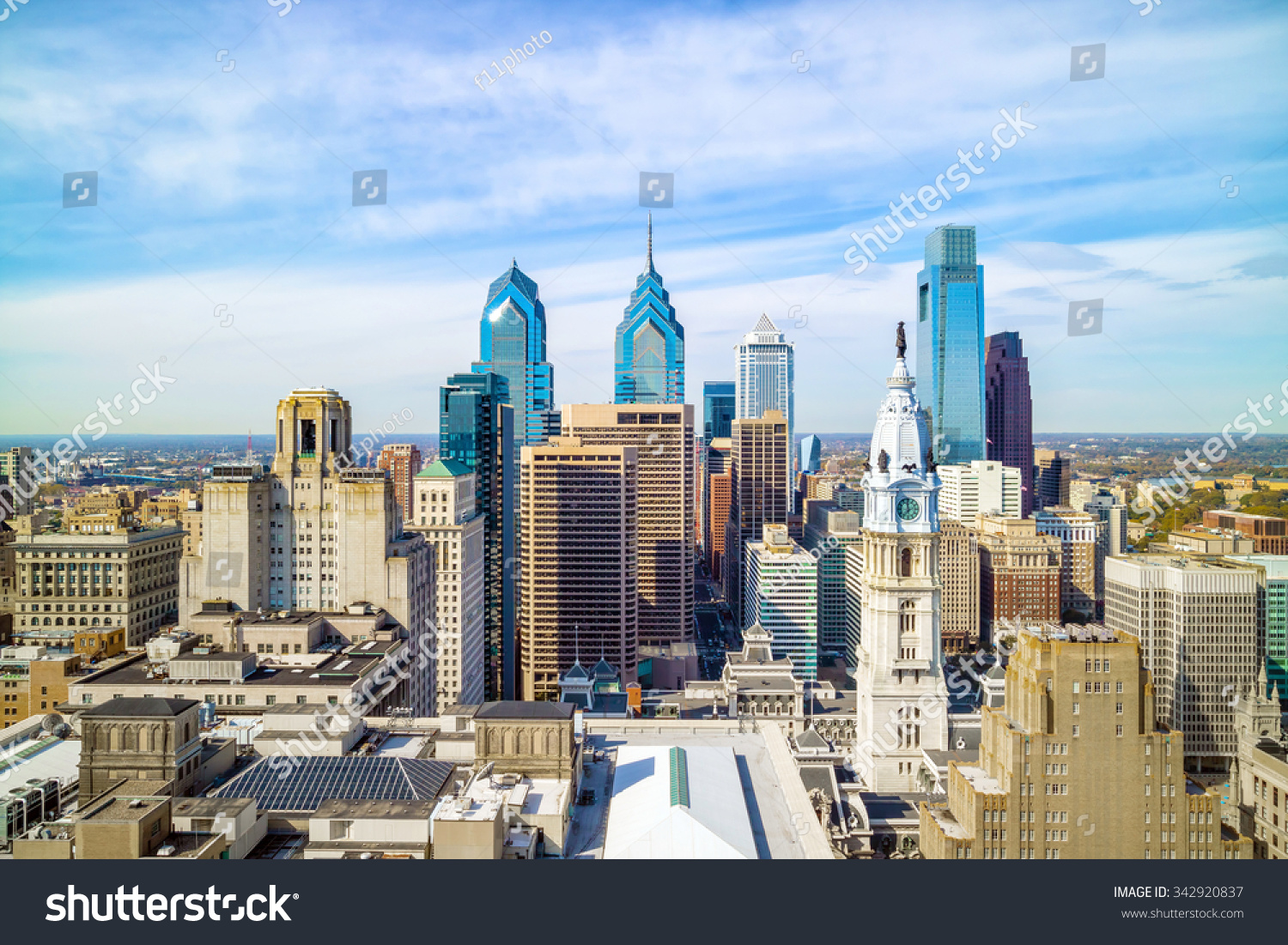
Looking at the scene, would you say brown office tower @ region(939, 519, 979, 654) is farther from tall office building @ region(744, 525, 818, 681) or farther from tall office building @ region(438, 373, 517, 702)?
tall office building @ region(438, 373, 517, 702)

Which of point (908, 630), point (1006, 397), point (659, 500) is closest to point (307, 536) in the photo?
point (908, 630)

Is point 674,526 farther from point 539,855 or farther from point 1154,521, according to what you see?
point 539,855

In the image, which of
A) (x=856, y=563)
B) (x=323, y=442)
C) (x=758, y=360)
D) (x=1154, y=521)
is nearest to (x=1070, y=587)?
(x=856, y=563)

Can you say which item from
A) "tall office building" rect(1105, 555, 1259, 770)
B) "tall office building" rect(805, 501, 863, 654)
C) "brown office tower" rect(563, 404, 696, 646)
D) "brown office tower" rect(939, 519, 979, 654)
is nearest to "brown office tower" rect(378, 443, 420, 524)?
"brown office tower" rect(563, 404, 696, 646)

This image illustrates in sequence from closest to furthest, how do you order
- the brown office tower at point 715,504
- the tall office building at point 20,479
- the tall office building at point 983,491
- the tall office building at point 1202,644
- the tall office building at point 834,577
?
1. the tall office building at point 20,479
2. the tall office building at point 1202,644
3. the tall office building at point 834,577
4. the tall office building at point 983,491
5. the brown office tower at point 715,504

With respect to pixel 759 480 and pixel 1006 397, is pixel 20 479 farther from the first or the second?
pixel 1006 397

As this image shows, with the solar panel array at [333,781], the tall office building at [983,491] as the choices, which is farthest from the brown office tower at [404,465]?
the solar panel array at [333,781]

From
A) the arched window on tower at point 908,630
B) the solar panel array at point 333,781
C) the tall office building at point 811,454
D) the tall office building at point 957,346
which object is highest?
the tall office building at point 957,346

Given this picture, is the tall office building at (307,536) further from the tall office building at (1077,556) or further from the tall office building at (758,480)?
the tall office building at (758,480)
